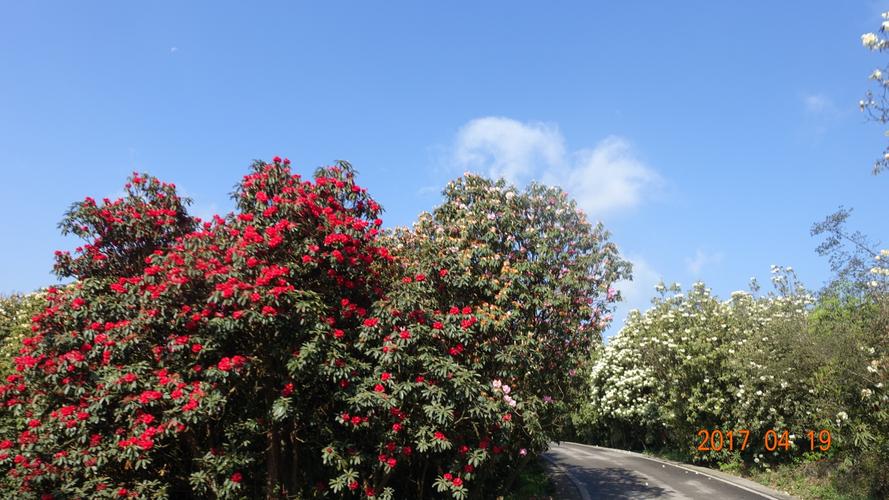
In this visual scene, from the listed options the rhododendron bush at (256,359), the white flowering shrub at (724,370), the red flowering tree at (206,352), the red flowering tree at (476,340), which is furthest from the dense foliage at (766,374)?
the red flowering tree at (206,352)

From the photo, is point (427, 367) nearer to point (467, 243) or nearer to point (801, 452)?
point (467, 243)

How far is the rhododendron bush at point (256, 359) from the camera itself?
8.85 meters

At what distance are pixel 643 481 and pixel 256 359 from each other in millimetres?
14896

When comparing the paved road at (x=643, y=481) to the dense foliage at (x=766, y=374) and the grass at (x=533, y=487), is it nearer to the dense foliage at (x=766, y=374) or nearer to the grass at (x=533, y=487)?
the grass at (x=533, y=487)

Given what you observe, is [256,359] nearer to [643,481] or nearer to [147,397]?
[147,397]

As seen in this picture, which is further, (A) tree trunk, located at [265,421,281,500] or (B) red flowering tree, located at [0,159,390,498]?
(A) tree trunk, located at [265,421,281,500]

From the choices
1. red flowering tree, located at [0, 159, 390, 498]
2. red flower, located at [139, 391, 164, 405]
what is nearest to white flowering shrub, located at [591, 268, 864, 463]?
red flowering tree, located at [0, 159, 390, 498]

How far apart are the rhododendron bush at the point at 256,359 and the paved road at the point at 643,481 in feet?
22.2

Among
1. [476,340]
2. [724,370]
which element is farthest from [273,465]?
[724,370]

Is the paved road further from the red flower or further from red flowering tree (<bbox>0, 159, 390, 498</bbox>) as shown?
the red flower

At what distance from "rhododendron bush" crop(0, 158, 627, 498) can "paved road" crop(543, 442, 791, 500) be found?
22.2 feet

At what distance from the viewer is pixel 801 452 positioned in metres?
18.5

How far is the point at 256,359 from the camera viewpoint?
9.04 m

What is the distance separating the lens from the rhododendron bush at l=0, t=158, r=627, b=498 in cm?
Answer: 885
